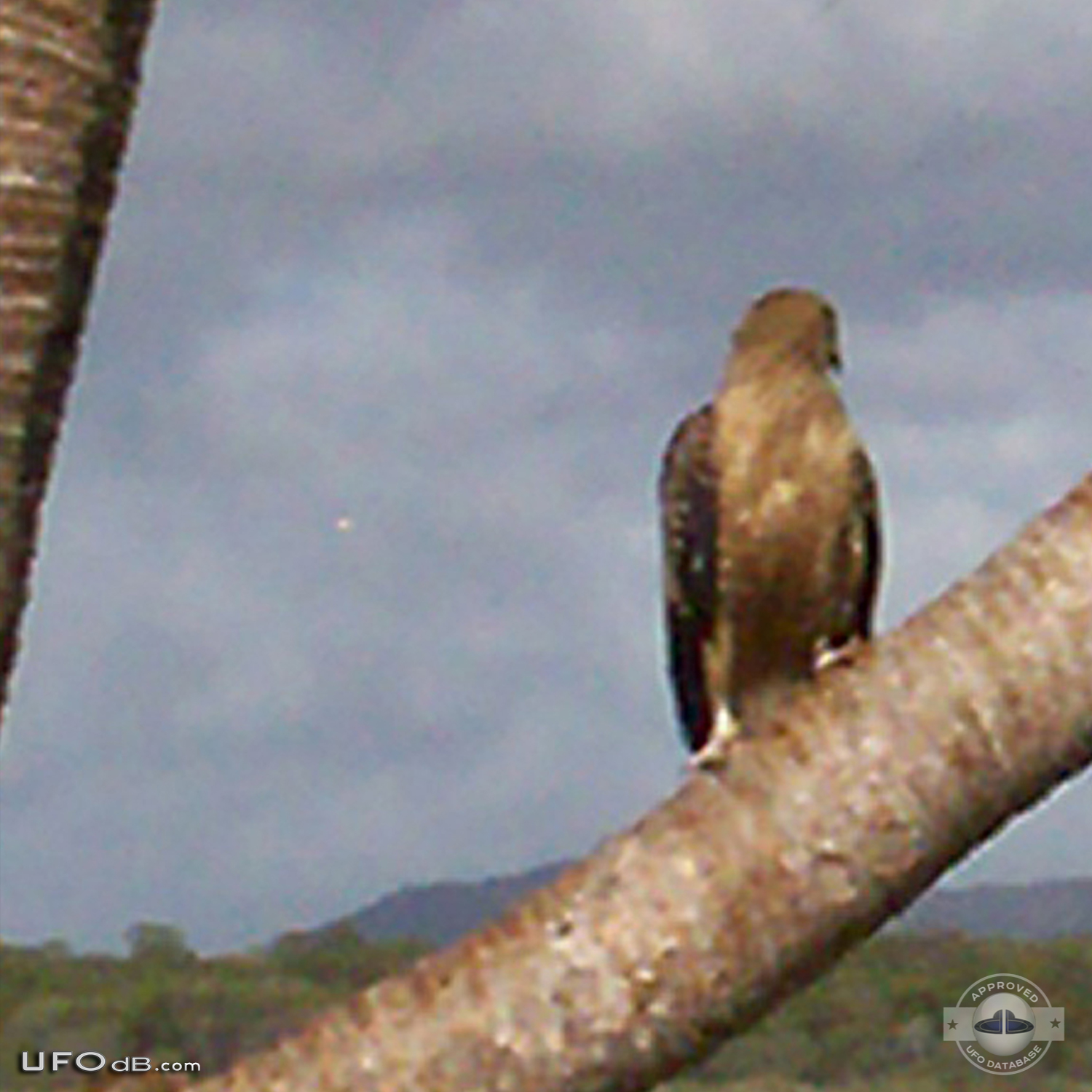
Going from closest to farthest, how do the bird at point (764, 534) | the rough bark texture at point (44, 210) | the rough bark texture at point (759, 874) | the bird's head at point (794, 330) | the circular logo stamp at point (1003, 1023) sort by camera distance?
the rough bark texture at point (759, 874) → the rough bark texture at point (44, 210) → the bird at point (764, 534) → the bird's head at point (794, 330) → the circular logo stamp at point (1003, 1023)

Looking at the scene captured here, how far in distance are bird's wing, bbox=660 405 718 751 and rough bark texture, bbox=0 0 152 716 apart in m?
1.89

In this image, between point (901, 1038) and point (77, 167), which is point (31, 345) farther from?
point (901, 1038)

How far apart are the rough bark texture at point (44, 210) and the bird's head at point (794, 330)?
6.92 feet

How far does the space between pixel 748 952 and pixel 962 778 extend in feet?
1.14

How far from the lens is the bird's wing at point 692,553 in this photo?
517 cm

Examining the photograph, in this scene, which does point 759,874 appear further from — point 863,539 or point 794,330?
point 794,330

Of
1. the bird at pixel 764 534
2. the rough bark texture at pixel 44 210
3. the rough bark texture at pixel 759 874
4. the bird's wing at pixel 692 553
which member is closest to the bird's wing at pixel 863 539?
the bird at pixel 764 534

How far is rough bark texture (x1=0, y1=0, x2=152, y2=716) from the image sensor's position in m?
3.42

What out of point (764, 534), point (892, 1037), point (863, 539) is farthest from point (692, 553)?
point (892, 1037)

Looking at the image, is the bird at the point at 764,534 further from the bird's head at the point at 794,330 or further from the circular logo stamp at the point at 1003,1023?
the circular logo stamp at the point at 1003,1023

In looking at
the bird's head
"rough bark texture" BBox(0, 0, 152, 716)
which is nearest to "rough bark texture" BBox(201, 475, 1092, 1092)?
"rough bark texture" BBox(0, 0, 152, 716)

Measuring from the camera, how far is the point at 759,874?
3256 millimetres

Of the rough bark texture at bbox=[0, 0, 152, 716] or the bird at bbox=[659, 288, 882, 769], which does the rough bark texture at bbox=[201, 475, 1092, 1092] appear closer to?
the rough bark texture at bbox=[0, 0, 152, 716]

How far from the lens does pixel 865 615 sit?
5.35m
